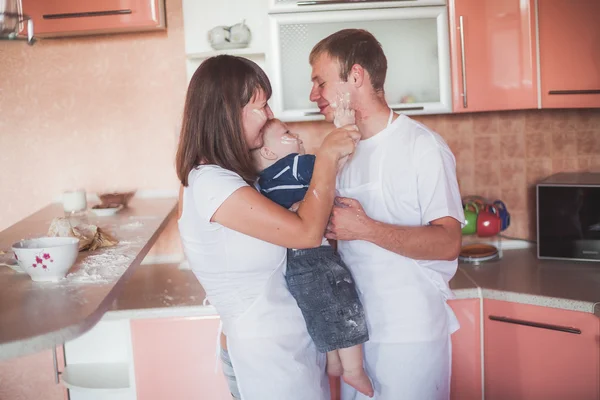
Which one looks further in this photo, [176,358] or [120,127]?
[120,127]

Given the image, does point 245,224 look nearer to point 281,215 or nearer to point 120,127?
point 281,215

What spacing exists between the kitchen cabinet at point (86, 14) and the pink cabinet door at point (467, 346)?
1573 millimetres

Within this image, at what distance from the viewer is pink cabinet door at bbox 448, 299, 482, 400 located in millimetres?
2432

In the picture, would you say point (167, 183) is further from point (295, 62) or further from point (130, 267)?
point (130, 267)

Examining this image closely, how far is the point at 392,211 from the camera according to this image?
70.7 inches

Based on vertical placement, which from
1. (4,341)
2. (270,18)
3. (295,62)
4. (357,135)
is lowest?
(4,341)

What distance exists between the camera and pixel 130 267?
1620 mm

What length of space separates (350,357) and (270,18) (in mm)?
1327

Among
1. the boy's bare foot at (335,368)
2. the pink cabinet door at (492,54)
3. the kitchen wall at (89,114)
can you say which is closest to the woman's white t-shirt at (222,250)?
the boy's bare foot at (335,368)

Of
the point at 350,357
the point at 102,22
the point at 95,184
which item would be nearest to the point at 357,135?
the point at 350,357

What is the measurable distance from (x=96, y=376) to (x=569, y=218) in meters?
1.90

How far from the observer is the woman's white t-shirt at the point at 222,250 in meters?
1.41

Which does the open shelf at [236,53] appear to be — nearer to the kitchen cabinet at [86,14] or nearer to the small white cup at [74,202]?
the kitchen cabinet at [86,14]

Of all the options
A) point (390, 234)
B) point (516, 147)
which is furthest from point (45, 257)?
point (516, 147)
